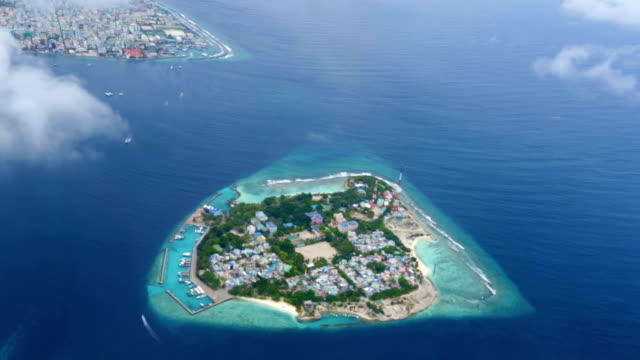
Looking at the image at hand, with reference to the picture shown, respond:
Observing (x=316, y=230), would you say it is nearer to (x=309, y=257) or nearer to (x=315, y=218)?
(x=315, y=218)

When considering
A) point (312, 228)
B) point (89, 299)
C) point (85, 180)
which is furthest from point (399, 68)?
point (89, 299)

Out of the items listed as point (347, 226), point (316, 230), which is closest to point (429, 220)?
point (347, 226)

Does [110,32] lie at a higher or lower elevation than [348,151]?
higher

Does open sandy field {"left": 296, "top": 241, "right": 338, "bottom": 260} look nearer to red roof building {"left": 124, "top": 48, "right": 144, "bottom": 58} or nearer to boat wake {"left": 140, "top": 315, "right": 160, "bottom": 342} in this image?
boat wake {"left": 140, "top": 315, "right": 160, "bottom": 342}

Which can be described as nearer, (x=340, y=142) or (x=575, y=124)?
(x=340, y=142)

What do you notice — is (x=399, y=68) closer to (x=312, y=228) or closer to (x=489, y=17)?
(x=312, y=228)

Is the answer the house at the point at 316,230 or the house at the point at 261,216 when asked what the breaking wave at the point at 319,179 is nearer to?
the house at the point at 261,216

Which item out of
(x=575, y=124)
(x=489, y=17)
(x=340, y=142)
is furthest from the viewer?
(x=489, y=17)

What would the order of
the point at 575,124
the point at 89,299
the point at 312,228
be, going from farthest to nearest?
the point at 575,124 → the point at 312,228 → the point at 89,299
